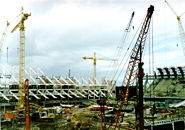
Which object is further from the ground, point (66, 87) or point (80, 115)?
point (66, 87)

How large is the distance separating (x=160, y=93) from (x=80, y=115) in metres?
61.9

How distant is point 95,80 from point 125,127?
262ft

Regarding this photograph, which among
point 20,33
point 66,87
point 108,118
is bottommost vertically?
point 108,118

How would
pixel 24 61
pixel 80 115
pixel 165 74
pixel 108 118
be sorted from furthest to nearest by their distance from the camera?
pixel 165 74 < pixel 24 61 < pixel 80 115 < pixel 108 118

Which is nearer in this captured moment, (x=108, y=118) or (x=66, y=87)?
(x=108, y=118)

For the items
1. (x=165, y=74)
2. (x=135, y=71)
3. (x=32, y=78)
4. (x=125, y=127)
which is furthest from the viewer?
(x=165, y=74)

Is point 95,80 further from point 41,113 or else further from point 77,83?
point 41,113

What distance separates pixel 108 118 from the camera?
5259cm

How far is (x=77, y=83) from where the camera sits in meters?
105

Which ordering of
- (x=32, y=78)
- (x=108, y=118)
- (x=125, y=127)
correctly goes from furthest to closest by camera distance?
(x=32, y=78) → (x=108, y=118) → (x=125, y=127)

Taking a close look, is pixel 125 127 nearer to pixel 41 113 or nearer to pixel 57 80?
pixel 41 113

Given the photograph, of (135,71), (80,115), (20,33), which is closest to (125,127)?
(135,71)

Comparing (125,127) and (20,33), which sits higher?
(20,33)

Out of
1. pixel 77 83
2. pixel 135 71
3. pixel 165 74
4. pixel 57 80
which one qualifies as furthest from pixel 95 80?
pixel 135 71
